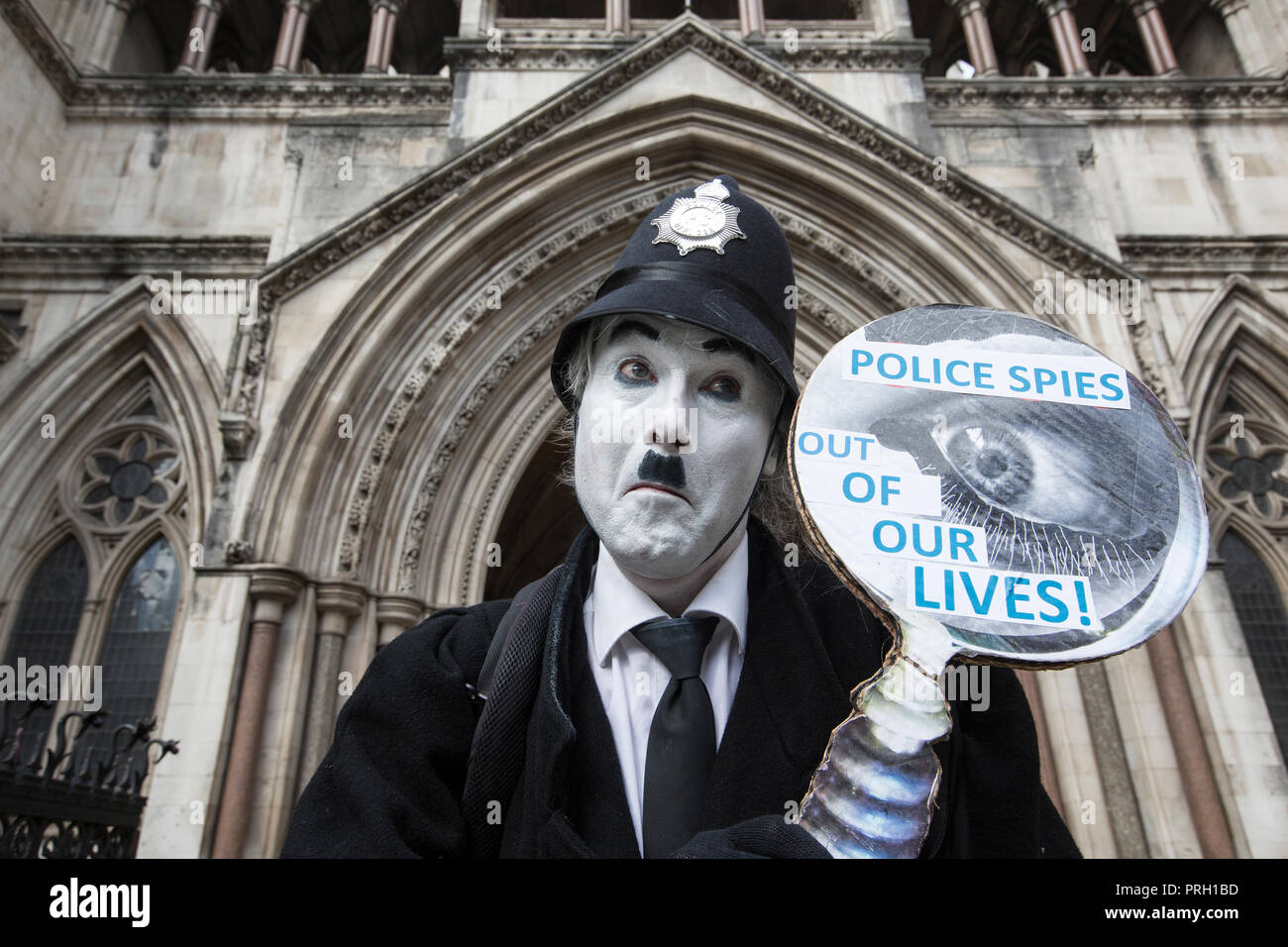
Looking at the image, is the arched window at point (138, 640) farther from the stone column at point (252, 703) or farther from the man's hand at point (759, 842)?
the man's hand at point (759, 842)

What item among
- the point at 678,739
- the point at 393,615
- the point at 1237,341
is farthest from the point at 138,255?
the point at 1237,341

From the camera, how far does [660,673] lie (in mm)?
1487

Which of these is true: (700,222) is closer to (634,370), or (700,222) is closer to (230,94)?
(634,370)

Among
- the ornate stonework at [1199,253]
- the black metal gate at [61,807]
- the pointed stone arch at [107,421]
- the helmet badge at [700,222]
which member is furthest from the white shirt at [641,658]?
the ornate stonework at [1199,253]

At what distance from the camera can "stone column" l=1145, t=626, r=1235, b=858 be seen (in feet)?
21.1

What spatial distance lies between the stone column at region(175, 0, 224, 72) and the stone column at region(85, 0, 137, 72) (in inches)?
31.9

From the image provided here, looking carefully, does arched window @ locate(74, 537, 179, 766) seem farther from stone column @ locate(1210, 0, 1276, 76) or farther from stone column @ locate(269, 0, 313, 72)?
stone column @ locate(1210, 0, 1276, 76)

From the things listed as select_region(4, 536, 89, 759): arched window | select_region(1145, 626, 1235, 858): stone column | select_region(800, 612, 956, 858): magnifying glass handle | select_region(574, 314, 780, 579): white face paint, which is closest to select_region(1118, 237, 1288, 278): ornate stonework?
select_region(1145, 626, 1235, 858): stone column

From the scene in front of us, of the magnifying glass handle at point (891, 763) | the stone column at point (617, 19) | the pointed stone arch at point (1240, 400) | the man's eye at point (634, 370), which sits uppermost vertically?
the stone column at point (617, 19)

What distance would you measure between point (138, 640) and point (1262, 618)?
1236cm

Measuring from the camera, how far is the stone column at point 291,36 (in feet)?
36.4

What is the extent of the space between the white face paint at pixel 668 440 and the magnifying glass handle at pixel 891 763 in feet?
1.54

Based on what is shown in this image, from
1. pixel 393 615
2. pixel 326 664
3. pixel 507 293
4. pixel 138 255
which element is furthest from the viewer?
pixel 138 255
